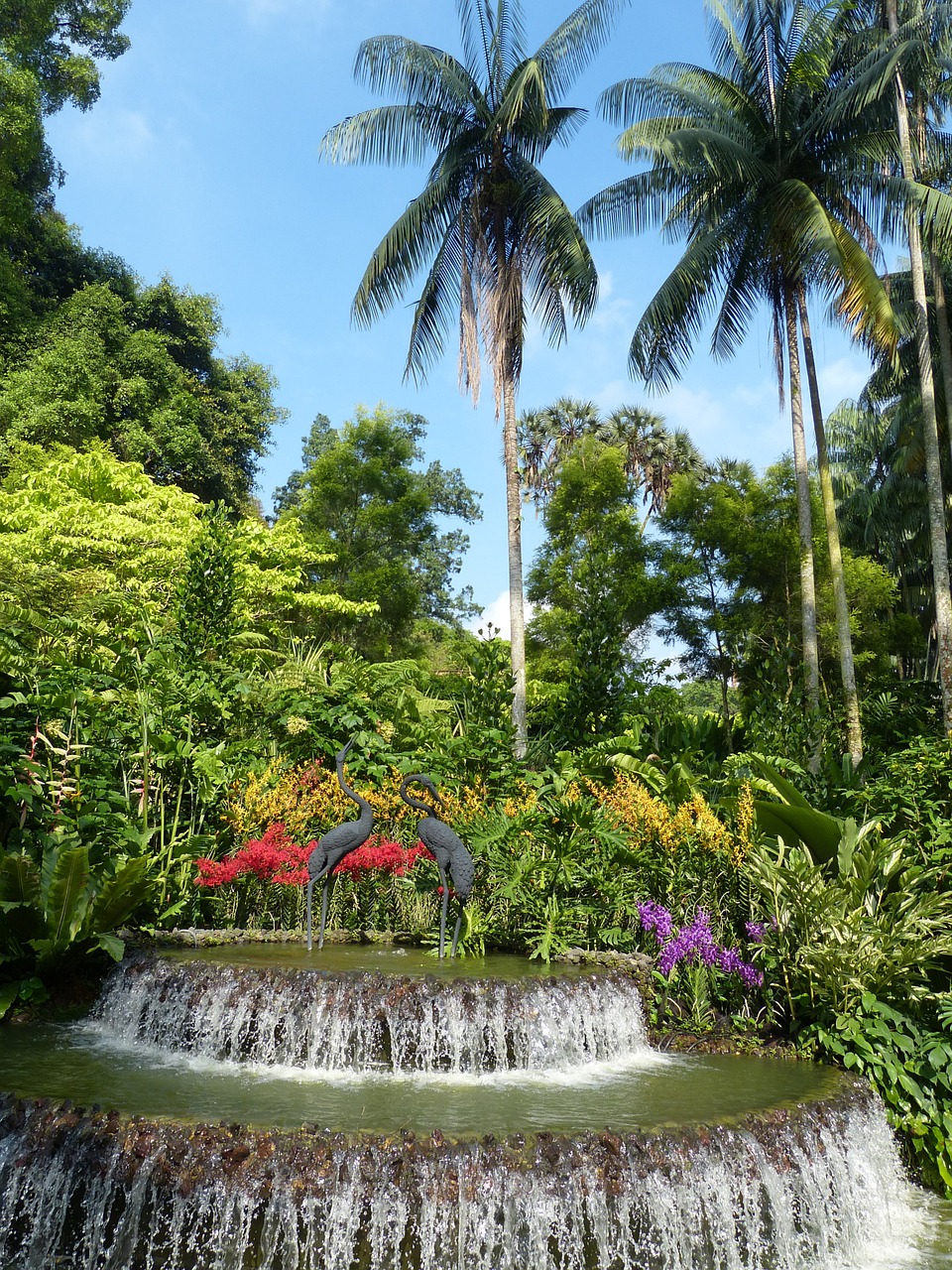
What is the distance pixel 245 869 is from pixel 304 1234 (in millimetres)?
4289

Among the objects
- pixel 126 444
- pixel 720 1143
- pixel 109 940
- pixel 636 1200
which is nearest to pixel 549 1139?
pixel 636 1200

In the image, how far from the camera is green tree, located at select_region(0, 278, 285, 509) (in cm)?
2000

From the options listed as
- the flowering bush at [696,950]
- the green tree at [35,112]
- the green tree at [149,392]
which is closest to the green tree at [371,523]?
the green tree at [149,392]

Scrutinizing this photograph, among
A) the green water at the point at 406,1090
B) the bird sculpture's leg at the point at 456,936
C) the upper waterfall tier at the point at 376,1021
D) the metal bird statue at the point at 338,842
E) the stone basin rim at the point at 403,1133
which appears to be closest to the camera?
the stone basin rim at the point at 403,1133

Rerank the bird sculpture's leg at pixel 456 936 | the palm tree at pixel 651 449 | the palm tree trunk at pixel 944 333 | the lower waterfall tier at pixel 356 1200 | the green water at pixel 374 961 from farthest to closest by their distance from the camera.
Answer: the palm tree at pixel 651 449
the palm tree trunk at pixel 944 333
the bird sculpture's leg at pixel 456 936
the green water at pixel 374 961
the lower waterfall tier at pixel 356 1200

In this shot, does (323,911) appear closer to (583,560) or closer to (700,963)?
(700,963)

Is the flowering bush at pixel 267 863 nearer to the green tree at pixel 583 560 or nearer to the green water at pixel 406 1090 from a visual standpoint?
the green water at pixel 406 1090

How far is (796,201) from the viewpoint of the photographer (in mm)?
14070

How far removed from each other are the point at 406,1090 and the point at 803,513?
11812mm

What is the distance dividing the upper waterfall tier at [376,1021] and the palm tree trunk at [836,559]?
8.43 m

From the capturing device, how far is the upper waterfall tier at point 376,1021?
5492 mm

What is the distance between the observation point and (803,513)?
Result: 14.4m

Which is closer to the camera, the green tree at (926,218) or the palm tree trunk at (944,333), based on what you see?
the green tree at (926,218)

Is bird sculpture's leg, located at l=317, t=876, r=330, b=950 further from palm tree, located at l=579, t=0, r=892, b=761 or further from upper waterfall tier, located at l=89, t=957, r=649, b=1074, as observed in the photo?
palm tree, located at l=579, t=0, r=892, b=761
